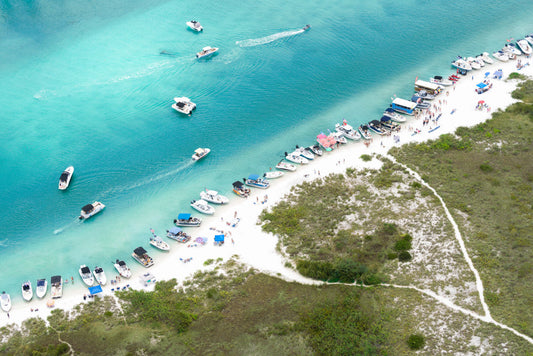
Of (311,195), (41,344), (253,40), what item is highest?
(253,40)

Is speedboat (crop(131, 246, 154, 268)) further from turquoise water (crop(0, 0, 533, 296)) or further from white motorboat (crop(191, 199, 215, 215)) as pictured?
white motorboat (crop(191, 199, 215, 215))

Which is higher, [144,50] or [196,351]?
[144,50]

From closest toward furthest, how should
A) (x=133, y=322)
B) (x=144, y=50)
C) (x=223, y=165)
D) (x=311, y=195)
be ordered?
(x=133, y=322)
(x=311, y=195)
(x=223, y=165)
(x=144, y=50)

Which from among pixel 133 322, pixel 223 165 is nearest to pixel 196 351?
pixel 133 322

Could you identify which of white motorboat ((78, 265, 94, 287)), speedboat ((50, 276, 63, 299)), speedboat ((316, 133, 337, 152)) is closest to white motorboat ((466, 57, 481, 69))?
speedboat ((316, 133, 337, 152))

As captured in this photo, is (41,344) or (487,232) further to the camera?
(487,232)

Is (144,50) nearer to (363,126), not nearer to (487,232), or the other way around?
(363,126)
